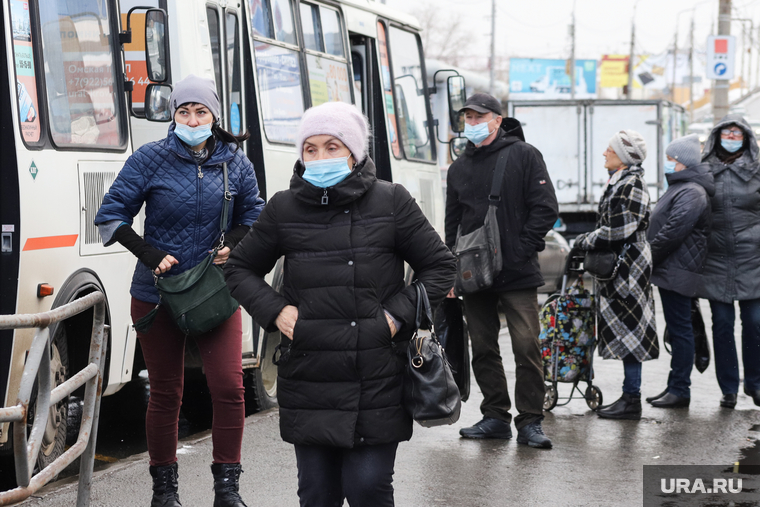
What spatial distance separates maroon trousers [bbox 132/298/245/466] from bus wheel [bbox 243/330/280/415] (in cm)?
241

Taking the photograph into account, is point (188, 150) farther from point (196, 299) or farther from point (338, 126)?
point (338, 126)

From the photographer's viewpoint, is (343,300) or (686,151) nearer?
(343,300)

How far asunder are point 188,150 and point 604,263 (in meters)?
3.22

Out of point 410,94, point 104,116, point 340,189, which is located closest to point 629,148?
point 104,116

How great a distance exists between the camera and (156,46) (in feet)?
18.7

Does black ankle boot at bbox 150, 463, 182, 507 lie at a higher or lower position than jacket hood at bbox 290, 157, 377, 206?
lower

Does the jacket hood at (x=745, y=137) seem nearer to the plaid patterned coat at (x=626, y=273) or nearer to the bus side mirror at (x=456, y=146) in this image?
the plaid patterned coat at (x=626, y=273)

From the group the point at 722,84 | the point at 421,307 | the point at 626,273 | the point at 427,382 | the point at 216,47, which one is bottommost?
the point at 626,273

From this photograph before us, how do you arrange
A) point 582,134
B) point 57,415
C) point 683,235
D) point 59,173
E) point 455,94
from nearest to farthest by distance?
point 59,173 < point 57,415 < point 683,235 < point 455,94 < point 582,134

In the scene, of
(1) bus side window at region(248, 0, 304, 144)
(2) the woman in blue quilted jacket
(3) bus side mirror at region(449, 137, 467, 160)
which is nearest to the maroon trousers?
(2) the woman in blue quilted jacket

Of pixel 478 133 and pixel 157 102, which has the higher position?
pixel 157 102

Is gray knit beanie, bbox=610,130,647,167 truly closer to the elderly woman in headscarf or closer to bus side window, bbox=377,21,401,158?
the elderly woman in headscarf

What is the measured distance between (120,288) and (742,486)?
11.6 feet

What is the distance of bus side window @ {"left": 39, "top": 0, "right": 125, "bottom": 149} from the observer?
17.1 ft
